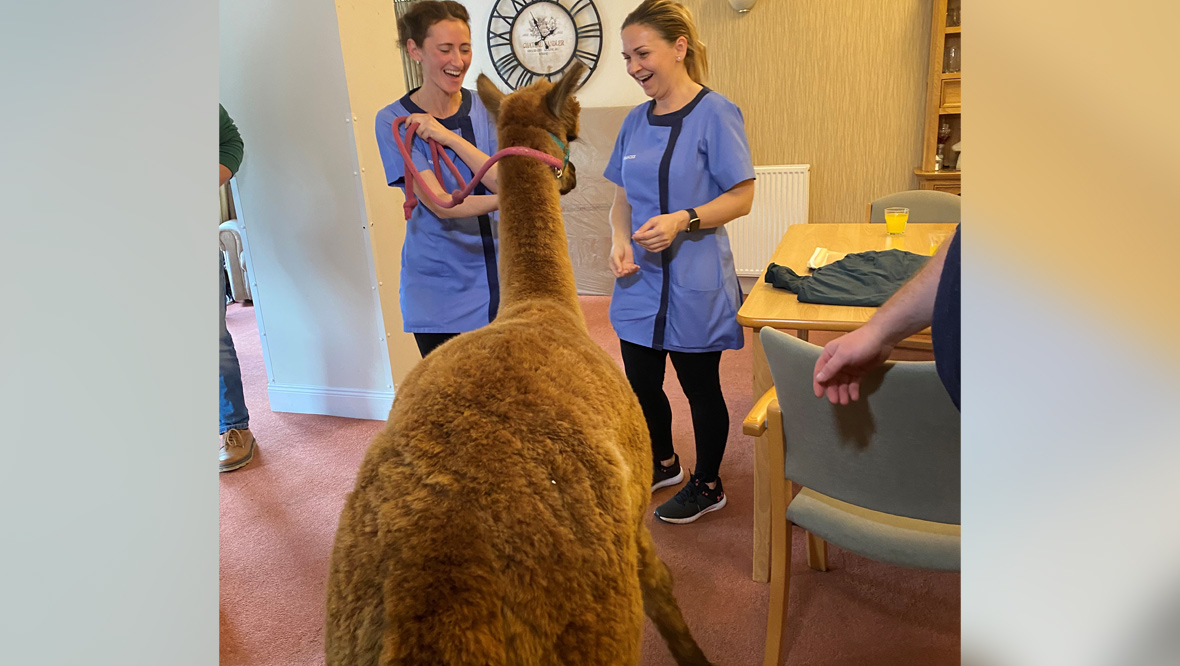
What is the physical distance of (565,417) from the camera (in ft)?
2.94

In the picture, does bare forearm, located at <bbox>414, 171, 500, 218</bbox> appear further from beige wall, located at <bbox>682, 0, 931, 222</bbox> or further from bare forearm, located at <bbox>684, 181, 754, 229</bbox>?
beige wall, located at <bbox>682, 0, 931, 222</bbox>

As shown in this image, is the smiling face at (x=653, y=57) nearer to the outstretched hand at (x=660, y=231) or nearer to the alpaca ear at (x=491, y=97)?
the outstretched hand at (x=660, y=231)

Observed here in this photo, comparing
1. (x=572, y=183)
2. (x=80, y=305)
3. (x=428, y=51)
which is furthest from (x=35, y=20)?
(x=428, y=51)

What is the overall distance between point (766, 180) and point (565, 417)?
4.02m

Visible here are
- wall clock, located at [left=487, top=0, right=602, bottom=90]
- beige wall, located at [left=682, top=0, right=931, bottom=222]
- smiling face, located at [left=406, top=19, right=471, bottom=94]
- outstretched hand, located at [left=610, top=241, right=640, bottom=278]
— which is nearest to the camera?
smiling face, located at [left=406, top=19, right=471, bottom=94]

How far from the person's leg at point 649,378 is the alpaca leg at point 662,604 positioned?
2.89ft

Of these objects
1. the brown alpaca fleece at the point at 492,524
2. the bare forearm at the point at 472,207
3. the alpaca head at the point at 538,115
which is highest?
the alpaca head at the point at 538,115

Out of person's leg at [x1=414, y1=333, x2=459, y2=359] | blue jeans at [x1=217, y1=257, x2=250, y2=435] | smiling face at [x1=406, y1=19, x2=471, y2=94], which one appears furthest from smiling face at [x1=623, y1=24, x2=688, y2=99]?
blue jeans at [x1=217, y1=257, x2=250, y2=435]

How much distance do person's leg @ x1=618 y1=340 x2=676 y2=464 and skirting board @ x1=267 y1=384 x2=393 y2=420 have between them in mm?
1436

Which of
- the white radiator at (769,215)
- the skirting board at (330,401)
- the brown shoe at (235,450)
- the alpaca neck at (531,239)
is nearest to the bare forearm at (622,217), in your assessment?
the alpaca neck at (531,239)

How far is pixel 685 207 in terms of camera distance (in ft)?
6.59

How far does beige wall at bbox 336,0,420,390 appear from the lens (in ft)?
9.48

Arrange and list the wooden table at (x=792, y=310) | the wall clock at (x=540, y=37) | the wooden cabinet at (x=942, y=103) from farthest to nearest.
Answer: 1. the wall clock at (x=540, y=37)
2. the wooden cabinet at (x=942, y=103)
3. the wooden table at (x=792, y=310)

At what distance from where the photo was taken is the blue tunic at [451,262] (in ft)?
6.55
